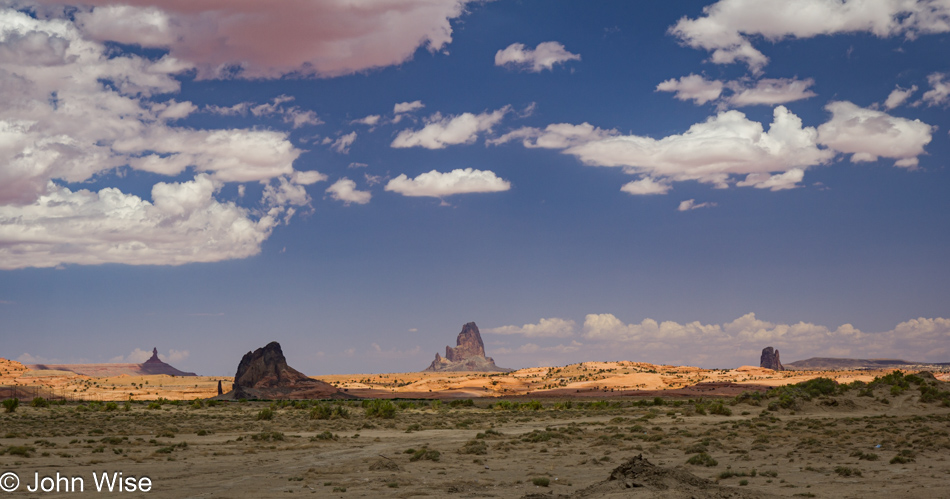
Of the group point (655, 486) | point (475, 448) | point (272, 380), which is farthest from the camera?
point (272, 380)

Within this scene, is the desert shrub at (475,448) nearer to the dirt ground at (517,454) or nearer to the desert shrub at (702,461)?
the dirt ground at (517,454)

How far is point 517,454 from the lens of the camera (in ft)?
89.8

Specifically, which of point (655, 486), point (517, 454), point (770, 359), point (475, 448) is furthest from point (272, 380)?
point (770, 359)

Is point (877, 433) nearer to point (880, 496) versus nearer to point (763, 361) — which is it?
point (880, 496)

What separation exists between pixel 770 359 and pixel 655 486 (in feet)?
469

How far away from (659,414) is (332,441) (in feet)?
80.9

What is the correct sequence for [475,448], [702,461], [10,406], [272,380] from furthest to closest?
[272,380] → [10,406] → [475,448] → [702,461]

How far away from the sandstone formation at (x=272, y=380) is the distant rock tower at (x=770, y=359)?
96323mm

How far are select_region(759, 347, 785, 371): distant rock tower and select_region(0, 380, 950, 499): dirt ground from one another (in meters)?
102

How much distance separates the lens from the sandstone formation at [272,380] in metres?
83.8

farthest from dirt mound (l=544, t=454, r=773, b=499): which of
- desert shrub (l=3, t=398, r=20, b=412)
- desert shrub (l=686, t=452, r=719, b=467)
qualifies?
Answer: desert shrub (l=3, t=398, r=20, b=412)

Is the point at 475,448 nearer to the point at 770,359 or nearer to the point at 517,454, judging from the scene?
the point at 517,454

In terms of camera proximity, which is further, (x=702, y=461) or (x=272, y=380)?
(x=272, y=380)

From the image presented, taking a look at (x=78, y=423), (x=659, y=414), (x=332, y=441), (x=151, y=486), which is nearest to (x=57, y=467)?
(x=151, y=486)
